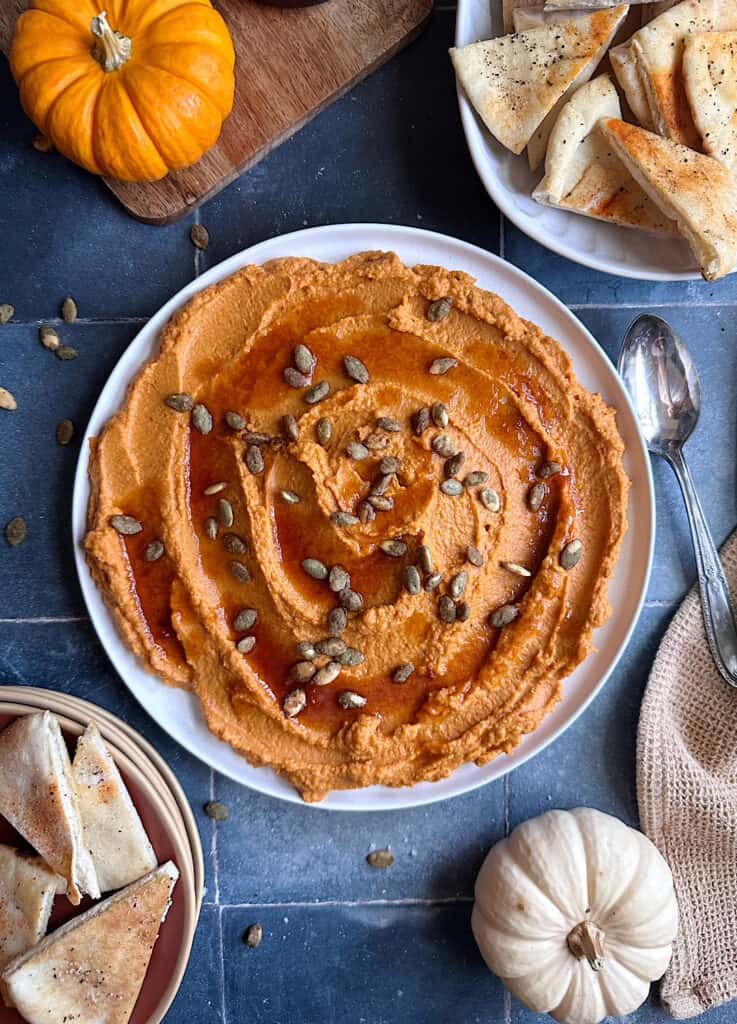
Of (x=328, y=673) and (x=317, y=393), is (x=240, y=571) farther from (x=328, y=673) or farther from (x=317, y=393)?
(x=317, y=393)

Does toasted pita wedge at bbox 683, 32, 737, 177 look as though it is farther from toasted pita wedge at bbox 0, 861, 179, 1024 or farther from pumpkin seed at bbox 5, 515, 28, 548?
toasted pita wedge at bbox 0, 861, 179, 1024

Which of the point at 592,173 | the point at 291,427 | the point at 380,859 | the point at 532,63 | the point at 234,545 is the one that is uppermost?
the point at 532,63

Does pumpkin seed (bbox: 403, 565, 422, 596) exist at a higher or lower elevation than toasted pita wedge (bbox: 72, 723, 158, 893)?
higher

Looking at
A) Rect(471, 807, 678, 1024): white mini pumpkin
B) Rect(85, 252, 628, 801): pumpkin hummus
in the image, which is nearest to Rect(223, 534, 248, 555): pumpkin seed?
Rect(85, 252, 628, 801): pumpkin hummus

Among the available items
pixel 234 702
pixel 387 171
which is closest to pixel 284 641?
pixel 234 702

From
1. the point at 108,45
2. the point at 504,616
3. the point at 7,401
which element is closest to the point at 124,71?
the point at 108,45

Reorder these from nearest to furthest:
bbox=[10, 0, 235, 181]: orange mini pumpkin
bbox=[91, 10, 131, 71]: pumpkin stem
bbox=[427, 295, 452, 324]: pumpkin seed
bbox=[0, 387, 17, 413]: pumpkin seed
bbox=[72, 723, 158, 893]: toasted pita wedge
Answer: bbox=[91, 10, 131, 71]: pumpkin stem < bbox=[10, 0, 235, 181]: orange mini pumpkin < bbox=[72, 723, 158, 893]: toasted pita wedge < bbox=[427, 295, 452, 324]: pumpkin seed < bbox=[0, 387, 17, 413]: pumpkin seed

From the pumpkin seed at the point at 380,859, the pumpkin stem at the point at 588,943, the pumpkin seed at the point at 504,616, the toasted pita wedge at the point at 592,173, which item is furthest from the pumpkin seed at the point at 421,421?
the pumpkin stem at the point at 588,943

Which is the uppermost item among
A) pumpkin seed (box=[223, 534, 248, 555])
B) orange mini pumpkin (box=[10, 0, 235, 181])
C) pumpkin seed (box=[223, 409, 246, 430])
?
orange mini pumpkin (box=[10, 0, 235, 181])
